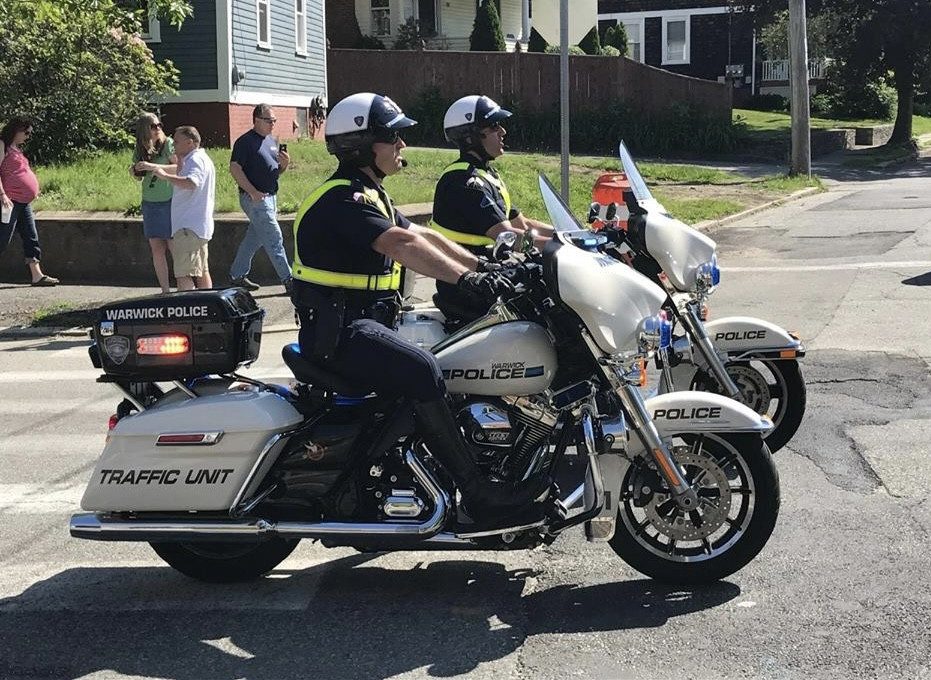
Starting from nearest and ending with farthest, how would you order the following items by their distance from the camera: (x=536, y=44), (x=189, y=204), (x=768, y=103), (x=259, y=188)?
(x=189, y=204) < (x=259, y=188) < (x=536, y=44) < (x=768, y=103)

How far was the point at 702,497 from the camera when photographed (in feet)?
15.0

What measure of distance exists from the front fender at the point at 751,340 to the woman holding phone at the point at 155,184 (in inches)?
240

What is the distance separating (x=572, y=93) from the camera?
1270 inches

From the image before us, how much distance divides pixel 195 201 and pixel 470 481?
268 inches

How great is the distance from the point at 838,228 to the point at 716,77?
3149 centimetres

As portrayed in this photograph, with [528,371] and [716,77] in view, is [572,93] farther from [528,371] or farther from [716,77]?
[528,371]

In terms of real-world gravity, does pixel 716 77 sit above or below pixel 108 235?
→ above

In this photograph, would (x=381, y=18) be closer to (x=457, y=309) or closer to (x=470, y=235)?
(x=470, y=235)

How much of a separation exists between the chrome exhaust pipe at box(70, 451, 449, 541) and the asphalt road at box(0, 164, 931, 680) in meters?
0.35

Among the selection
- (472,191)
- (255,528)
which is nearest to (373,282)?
(255,528)

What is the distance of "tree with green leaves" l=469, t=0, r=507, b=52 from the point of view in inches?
1447

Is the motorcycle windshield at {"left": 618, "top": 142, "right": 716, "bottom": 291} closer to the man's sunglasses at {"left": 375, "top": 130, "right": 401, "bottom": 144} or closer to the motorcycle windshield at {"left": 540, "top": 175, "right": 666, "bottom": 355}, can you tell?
the motorcycle windshield at {"left": 540, "top": 175, "right": 666, "bottom": 355}

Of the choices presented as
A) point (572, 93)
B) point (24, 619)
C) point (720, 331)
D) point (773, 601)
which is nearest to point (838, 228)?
point (720, 331)

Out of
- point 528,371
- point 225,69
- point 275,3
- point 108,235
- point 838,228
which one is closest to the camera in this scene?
point 528,371
